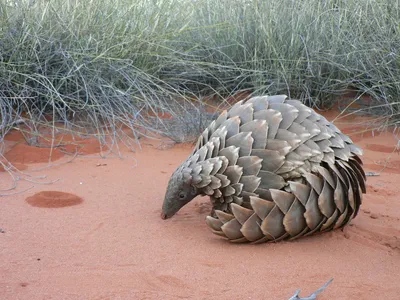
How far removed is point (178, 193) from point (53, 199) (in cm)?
93

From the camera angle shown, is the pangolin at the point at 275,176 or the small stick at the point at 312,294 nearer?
the small stick at the point at 312,294

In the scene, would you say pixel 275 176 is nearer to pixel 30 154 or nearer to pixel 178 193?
pixel 178 193

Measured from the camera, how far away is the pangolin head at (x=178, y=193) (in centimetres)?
322

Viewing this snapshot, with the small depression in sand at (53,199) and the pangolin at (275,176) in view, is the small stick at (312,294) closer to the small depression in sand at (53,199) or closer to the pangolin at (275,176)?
the pangolin at (275,176)

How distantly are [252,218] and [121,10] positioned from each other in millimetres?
3732

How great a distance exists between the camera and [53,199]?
377cm

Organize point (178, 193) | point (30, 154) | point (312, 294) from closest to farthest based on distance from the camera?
1. point (312, 294)
2. point (178, 193)
3. point (30, 154)

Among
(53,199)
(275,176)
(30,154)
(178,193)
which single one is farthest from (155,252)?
(30,154)

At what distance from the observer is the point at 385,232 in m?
3.28

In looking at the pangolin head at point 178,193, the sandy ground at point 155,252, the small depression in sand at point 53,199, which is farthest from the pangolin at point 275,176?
the small depression in sand at point 53,199

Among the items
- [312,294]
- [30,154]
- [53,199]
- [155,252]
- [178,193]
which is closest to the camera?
[312,294]

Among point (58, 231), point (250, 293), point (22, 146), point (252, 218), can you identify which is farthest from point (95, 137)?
point (250, 293)

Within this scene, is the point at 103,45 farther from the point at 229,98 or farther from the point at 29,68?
the point at 229,98

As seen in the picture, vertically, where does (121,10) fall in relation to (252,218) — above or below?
above
